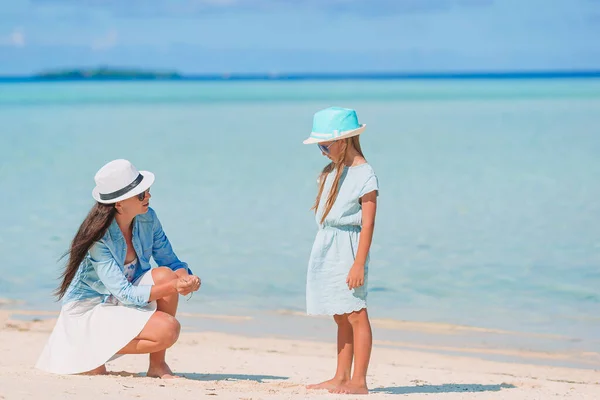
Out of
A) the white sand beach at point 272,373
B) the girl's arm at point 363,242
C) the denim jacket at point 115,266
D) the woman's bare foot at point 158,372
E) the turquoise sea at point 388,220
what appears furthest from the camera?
the turquoise sea at point 388,220

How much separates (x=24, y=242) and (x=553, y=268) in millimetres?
6190

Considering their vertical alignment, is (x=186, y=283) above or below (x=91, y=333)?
above

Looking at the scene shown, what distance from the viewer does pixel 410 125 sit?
35875 mm

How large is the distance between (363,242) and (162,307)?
3.82 ft

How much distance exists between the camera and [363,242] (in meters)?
4.75

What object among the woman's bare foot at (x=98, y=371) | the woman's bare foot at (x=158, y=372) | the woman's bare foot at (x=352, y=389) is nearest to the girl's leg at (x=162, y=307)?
the woman's bare foot at (x=158, y=372)

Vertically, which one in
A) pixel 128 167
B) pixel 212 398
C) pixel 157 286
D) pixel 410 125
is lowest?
pixel 410 125

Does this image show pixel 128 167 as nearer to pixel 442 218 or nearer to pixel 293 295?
pixel 293 295

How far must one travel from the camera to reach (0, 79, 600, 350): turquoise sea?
8617mm

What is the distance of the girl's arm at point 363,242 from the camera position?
4.75 metres

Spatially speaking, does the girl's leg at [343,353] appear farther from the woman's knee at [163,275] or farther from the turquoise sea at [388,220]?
the turquoise sea at [388,220]

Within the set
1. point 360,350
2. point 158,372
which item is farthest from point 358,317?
point 158,372

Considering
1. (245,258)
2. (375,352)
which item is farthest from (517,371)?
(245,258)

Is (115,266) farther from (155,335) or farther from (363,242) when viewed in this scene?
(363,242)
